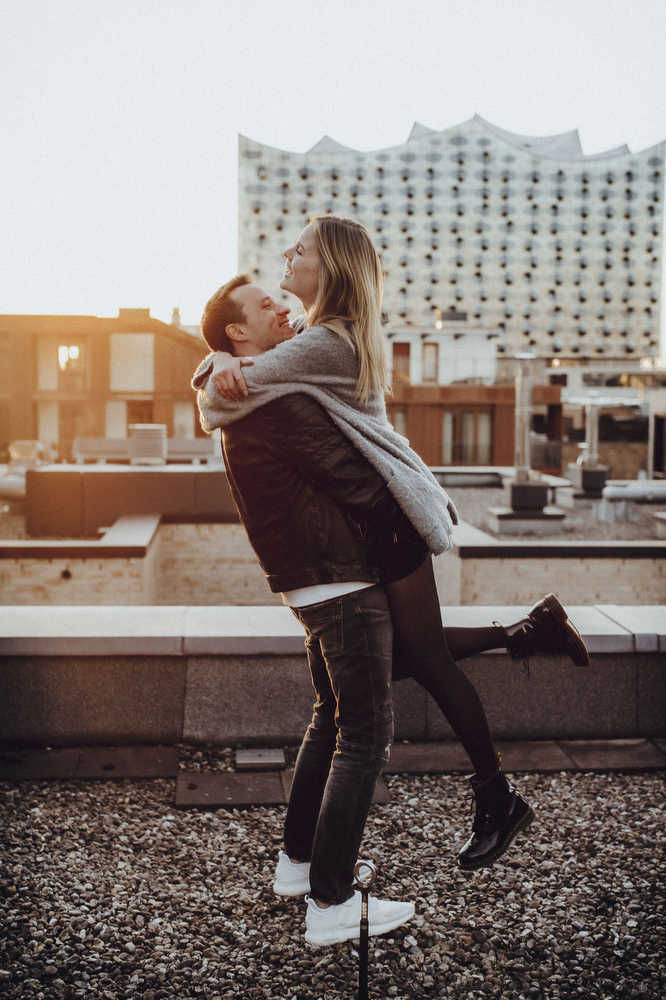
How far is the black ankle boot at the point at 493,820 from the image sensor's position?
6.84 feet

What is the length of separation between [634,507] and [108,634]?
15.6 metres

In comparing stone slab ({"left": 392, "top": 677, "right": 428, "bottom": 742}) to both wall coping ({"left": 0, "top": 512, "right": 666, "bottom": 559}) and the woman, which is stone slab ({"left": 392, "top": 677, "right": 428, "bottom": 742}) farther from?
wall coping ({"left": 0, "top": 512, "right": 666, "bottom": 559})

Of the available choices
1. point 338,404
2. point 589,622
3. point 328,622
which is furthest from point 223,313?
point 589,622

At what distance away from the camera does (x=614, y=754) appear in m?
3.15

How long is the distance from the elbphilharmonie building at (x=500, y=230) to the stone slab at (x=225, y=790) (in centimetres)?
7772

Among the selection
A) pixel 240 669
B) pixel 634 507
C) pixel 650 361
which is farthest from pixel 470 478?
pixel 650 361

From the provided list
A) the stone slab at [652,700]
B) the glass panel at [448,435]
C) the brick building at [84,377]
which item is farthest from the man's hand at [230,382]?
the glass panel at [448,435]

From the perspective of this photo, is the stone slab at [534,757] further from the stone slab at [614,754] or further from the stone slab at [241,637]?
the stone slab at [241,637]

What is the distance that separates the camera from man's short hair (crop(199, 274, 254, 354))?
6.48 feet

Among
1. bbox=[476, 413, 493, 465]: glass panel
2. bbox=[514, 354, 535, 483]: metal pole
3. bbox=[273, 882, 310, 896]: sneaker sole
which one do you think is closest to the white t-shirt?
bbox=[273, 882, 310, 896]: sneaker sole

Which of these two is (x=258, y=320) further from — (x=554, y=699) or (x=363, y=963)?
(x=554, y=699)

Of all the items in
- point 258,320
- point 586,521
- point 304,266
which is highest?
point 304,266

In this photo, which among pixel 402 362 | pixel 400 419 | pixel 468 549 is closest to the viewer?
pixel 468 549

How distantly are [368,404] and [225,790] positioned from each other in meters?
1.62
